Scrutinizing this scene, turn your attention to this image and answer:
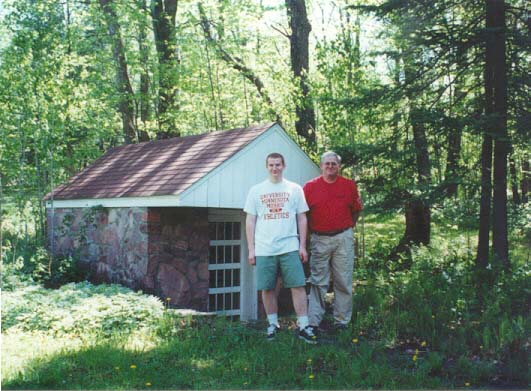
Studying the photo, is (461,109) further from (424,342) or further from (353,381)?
(353,381)

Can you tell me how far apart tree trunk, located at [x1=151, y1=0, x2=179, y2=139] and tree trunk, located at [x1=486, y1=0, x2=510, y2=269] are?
27.9 ft

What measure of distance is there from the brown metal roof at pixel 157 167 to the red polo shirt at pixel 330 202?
7.30 ft

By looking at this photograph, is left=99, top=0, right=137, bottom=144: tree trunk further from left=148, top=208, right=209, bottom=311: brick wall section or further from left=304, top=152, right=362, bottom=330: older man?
left=304, top=152, right=362, bottom=330: older man

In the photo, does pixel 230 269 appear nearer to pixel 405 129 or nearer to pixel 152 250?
pixel 152 250

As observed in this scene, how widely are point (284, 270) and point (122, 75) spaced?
12130 millimetres

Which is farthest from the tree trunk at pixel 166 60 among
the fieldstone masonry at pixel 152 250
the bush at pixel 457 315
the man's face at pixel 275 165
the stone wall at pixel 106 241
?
the man's face at pixel 275 165

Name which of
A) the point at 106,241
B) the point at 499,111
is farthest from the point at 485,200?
the point at 106,241

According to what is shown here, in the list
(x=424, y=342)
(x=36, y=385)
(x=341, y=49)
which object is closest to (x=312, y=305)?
(x=424, y=342)

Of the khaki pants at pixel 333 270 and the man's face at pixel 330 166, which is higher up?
the man's face at pixel 330 166

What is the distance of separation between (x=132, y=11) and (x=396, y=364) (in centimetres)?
1290

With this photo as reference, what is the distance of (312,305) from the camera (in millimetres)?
6641

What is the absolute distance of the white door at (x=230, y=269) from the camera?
9539 mm

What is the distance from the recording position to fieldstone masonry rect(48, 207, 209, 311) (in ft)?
28.0

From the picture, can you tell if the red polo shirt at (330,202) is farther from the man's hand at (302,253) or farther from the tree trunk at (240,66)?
the tree trunk at (240,66)
